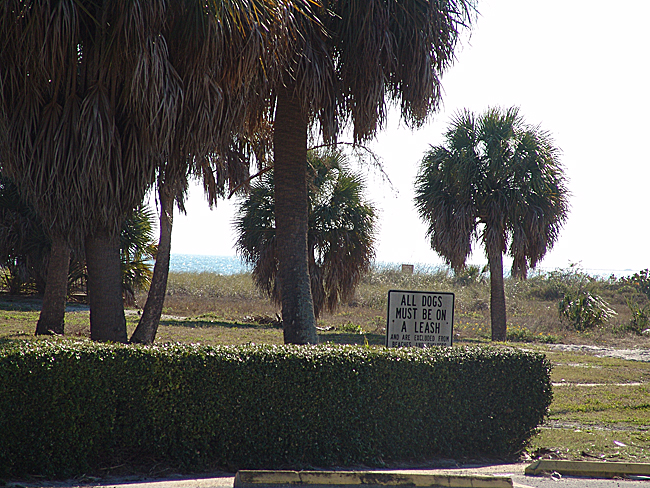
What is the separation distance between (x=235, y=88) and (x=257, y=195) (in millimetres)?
10208

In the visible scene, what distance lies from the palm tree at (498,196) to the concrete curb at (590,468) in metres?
12.0

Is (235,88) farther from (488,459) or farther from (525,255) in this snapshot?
(525,255)

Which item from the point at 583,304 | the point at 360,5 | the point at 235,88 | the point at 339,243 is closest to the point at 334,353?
the point at 235,88

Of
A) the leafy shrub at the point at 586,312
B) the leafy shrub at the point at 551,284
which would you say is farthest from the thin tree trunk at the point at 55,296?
the leafy shrub at the point at 551,284

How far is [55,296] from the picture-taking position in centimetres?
1017

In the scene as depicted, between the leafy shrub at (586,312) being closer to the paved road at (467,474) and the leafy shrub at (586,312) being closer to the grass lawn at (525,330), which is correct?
the grass lawn at (525,330)

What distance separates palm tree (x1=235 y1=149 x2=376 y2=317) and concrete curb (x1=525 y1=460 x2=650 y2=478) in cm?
1069

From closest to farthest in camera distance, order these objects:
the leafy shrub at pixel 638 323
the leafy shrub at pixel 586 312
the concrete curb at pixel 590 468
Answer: the concrete curb at pixel 590 468 < the leafy shrub at pixel 638 323 < the leafy shrub at pixel 586 312

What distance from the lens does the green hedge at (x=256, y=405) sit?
4.31 m

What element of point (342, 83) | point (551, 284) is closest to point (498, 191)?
point (342, 83)

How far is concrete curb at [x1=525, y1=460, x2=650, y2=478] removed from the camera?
16.5 feet

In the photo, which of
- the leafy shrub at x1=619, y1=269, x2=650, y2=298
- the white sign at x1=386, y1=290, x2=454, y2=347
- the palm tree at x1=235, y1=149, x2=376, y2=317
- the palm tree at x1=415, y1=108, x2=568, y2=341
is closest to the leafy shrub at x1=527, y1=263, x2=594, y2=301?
the leafy shrub at x1=619, y1=269, x2=650, y2=298

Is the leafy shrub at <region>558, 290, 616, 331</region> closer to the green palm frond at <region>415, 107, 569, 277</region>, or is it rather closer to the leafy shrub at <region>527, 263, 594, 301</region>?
the green palm frond at <region>415, 107, 569, 277</region>

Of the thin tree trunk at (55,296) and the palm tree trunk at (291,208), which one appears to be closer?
the palm tree trunk at (291,208)
